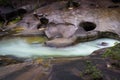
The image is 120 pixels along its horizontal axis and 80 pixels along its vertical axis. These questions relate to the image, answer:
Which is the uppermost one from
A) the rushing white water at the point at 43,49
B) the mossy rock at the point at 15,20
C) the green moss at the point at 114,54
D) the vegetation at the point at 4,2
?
the vegetation at the point at 4,2

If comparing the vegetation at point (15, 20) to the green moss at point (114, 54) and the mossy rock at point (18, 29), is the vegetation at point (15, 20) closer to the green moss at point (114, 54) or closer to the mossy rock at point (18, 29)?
the mossy rock at point (18, 29)

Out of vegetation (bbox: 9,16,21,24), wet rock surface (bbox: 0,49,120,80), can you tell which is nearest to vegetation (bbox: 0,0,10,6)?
vegetation (bbox: 9,16,21,24)

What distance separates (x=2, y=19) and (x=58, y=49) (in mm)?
5940

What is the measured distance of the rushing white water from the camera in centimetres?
1089

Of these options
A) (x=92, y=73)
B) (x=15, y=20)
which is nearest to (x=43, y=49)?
(x=92, y=73)

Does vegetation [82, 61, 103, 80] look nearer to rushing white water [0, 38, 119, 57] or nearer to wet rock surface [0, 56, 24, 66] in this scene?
rushing white water [0, 38, 119, 57]

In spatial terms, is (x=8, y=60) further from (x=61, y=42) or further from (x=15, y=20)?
(x=15, y=20)

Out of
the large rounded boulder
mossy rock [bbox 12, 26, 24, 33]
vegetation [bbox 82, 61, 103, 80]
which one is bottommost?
vegetation [bbox 82, 61, 103, 80]

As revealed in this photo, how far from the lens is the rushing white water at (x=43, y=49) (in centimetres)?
1089

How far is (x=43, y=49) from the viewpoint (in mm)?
11344

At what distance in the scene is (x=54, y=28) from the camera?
12.8m

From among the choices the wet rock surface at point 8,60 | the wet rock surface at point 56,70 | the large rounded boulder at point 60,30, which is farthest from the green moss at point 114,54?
the large rounded boulder at point 60,30

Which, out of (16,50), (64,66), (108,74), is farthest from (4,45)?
(108,74)

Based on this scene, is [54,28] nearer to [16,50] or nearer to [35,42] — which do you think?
[35,42]
